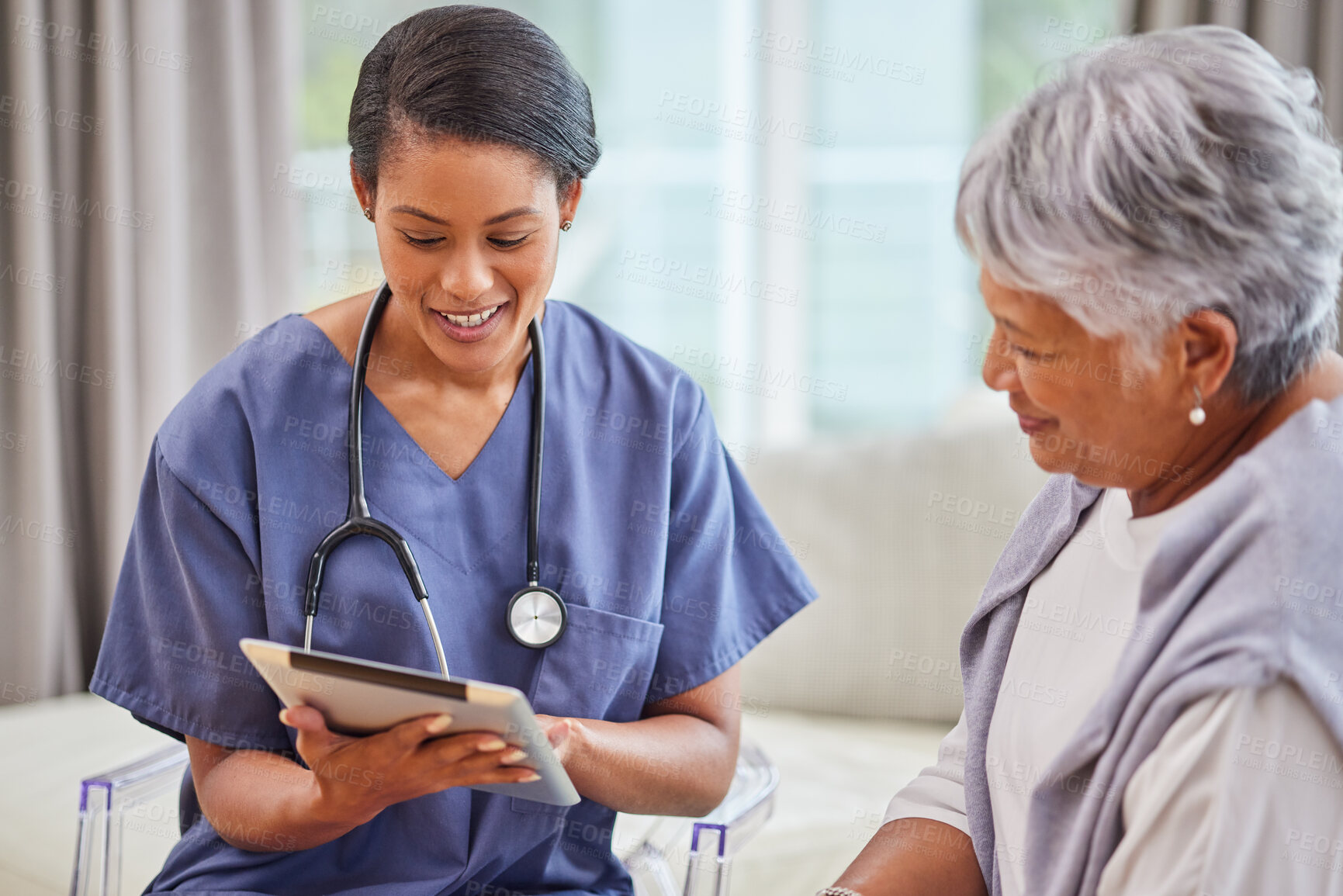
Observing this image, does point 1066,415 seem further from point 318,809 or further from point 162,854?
point 162,854

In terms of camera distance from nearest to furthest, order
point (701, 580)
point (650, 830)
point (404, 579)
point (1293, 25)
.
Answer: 1. point (404, 579)
2. point (701, 580)
3. point (650, 830)
4. point (1293, 25)

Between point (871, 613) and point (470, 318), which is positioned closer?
point (470, 318)

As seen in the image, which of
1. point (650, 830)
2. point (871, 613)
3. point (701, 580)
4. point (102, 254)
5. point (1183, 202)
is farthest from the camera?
point (102, 254)

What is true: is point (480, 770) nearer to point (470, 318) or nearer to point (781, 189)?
point (470, 318)

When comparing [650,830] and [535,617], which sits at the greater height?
[535,617]

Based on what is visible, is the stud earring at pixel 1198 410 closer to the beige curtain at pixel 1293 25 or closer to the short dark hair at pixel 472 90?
the short dark hair at pixel 472 90

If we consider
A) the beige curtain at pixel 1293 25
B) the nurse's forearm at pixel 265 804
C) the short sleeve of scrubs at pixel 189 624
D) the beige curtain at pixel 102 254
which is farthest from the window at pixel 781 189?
the nurse's forearm at pixel 265 804

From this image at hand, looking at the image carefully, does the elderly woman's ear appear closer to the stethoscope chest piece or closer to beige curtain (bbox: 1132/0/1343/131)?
the stethoscope chest piece

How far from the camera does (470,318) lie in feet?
4.04

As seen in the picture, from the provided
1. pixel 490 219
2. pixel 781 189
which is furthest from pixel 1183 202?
pixel 781 189

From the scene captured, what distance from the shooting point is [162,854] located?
1870 millimetres

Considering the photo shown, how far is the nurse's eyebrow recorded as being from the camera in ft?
3.79

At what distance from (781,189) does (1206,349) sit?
7.94ft

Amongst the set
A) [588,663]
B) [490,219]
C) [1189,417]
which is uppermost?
[490,219]
